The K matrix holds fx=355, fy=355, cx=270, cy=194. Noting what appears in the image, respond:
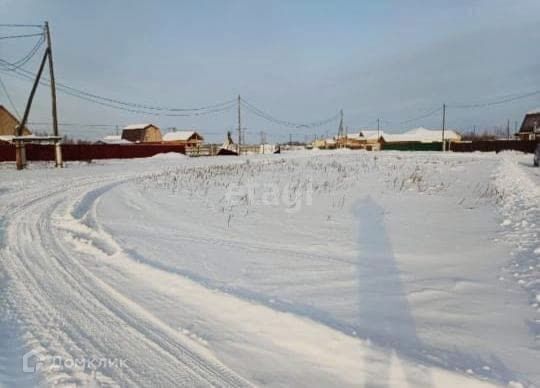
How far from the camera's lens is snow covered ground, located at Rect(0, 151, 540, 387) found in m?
2.40

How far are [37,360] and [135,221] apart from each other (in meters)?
4.52

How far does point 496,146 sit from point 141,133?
6637 centimetres

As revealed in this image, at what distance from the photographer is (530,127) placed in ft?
201

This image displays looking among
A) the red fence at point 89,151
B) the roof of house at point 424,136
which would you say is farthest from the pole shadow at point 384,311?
the roof of house at point 424,136

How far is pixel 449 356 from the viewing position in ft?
8.16

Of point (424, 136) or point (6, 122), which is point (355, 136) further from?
point (6, 122)

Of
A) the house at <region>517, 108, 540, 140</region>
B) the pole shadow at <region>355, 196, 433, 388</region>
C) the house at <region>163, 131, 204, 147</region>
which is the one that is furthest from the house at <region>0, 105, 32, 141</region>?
the house at <region>517, 108, 540, 140</region>

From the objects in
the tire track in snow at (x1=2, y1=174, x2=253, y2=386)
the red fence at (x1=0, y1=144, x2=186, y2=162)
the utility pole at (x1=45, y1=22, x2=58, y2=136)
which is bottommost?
the tire track in snow at (x1=2, y1=174, x2=253, y2=386)

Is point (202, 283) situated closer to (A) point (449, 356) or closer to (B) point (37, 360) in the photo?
(B) point (37, 360)

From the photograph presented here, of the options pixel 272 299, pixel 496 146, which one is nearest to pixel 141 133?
pixel 496 146

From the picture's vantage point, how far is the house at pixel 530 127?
5800cm

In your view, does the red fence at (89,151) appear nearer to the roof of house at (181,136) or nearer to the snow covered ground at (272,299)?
the snow covered ground at (272,299)

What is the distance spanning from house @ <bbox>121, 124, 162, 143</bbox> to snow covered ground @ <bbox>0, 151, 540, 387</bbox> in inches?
2942

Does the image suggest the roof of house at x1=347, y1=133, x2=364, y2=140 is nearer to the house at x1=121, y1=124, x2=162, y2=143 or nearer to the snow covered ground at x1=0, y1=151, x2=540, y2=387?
the house at x1=121, y1=124, x2=162, y2=143
